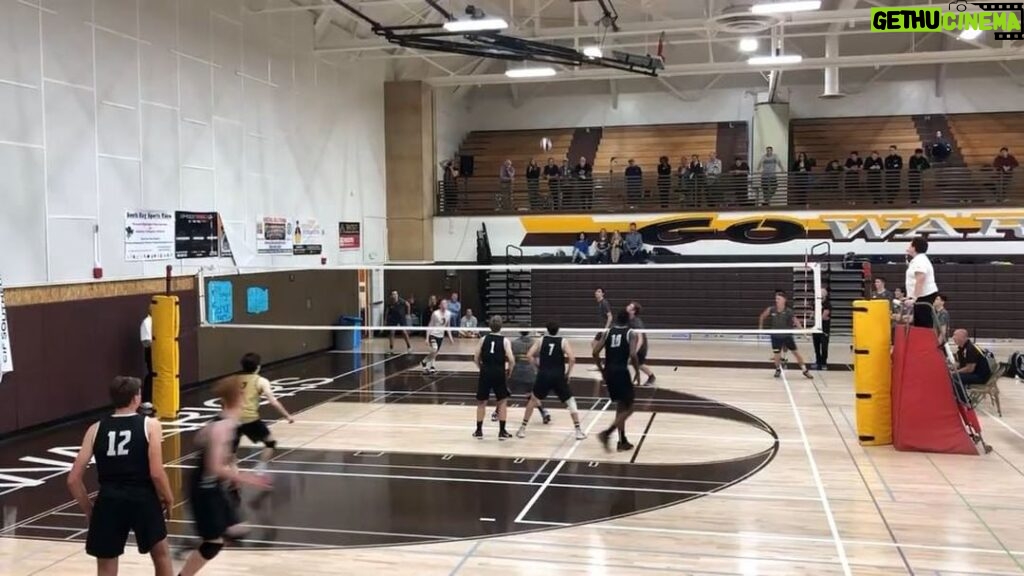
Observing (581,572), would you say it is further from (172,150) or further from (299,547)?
(172,150)

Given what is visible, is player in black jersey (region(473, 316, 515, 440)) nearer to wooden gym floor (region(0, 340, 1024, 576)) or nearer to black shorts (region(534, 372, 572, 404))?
black shorts (region(534, 372, 572, 404))

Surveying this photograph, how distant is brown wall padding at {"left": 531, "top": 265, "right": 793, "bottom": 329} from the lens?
24.7 meters

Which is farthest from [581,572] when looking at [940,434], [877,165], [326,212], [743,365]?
[877,165]

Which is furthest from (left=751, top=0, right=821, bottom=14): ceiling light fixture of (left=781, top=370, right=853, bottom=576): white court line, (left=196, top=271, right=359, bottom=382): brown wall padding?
(left=196, top=271, right=359, bottom=382): brown wall padding

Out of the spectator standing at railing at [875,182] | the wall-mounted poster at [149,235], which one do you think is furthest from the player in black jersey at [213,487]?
the spectator standing at railing at [875,182]

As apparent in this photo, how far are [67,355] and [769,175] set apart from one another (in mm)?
19479

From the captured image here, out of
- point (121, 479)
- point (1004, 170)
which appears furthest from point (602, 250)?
point (121, 479)

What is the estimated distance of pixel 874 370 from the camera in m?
11.0

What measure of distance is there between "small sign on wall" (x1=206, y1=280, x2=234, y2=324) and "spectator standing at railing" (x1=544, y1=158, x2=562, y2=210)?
11820 mm

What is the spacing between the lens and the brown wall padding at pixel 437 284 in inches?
1009

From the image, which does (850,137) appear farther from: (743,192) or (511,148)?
(511,148)

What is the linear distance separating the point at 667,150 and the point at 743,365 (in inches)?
500

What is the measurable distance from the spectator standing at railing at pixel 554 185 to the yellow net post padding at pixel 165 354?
15135 mm

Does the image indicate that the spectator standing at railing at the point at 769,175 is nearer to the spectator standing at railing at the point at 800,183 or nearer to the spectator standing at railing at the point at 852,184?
the spectator standing at railing at the point at 800,183
